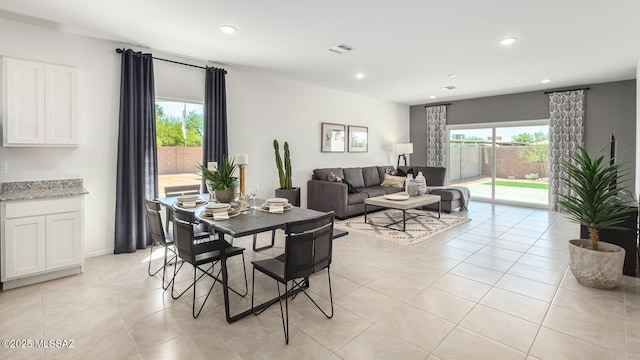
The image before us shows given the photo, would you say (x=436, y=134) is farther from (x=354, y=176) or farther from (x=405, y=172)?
(x=354, y=176)

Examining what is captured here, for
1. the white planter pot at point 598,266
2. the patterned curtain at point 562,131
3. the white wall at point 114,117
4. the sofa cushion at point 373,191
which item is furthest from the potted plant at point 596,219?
the white wall at point 114,117

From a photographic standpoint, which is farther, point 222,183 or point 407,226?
A: point 407,226

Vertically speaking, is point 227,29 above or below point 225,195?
above

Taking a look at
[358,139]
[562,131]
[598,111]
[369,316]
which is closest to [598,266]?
[369,316]

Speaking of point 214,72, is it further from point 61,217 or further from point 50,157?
point 61,217

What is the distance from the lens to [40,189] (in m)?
3.40

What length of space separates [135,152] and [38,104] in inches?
40.8

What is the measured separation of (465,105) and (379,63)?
4.15 meters

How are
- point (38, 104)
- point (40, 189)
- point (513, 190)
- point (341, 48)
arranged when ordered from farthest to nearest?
1. point (513, 190)
2. point (341, 48)
3. point (40, 189)
4. point (38, 104)

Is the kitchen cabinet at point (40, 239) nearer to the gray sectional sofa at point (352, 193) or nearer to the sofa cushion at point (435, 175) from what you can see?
the gray sectional sofa at point (352, 193)

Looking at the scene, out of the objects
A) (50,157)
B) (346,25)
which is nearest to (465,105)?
(346,25)

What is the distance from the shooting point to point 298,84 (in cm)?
612

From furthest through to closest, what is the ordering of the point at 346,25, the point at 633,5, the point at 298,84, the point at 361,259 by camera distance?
the point at 298,84 < the point at 361,259 < the point at 346,25 < the point at 633,5

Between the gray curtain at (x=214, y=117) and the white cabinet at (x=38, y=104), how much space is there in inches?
62.5
